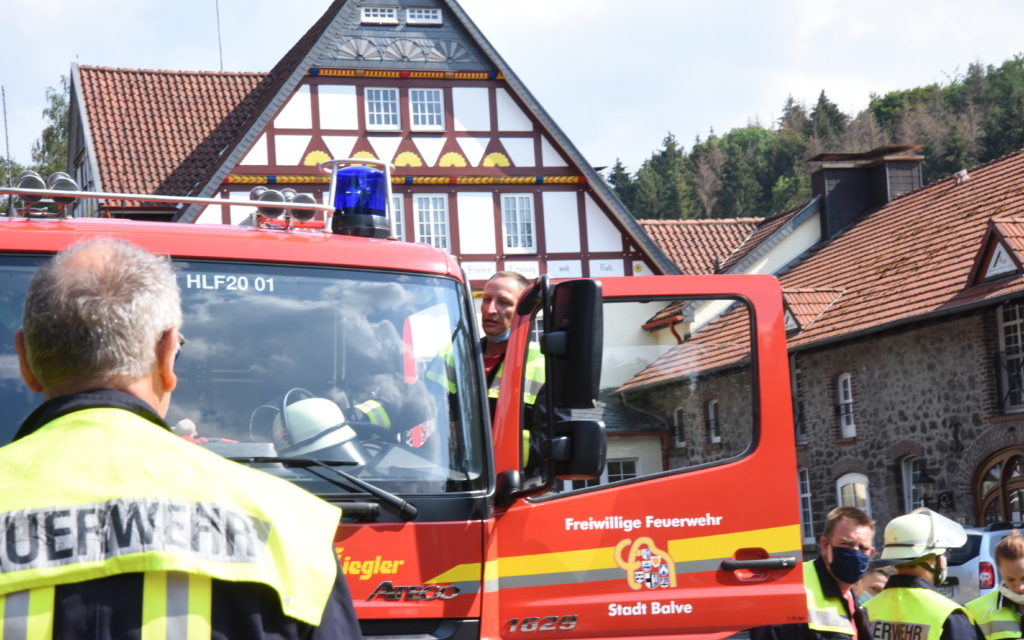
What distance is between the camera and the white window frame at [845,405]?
28.5 m

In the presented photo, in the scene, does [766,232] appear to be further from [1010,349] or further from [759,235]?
[1010,349]

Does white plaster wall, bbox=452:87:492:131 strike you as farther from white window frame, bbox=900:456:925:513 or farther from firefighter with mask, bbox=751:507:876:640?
firefighter with mask, bbox=751:507:876:640

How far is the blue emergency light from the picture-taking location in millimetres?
5703

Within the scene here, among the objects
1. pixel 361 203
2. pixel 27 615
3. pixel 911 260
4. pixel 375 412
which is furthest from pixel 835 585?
pixel 911 260

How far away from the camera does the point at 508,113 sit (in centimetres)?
3091

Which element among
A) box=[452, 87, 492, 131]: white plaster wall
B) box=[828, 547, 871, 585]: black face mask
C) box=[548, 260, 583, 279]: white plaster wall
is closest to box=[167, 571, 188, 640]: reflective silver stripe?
box=[828, 547, 871, 585]: black face mask

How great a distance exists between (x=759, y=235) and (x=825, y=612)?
109 feet

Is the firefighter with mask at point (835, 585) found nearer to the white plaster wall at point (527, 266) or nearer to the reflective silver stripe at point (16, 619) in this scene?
the reflective silver stripe at point (16, 619)

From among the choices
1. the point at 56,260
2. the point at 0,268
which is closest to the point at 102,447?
the point at 56,260

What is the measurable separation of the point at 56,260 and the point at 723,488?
3.57 meters

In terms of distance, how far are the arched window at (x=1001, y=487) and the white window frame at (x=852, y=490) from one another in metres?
3.25

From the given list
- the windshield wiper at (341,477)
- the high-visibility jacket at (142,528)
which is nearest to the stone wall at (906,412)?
the windshield wiper at (341,477)

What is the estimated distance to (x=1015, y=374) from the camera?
2383 centimetres

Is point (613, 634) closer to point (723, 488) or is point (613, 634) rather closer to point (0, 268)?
point (723, 488)
